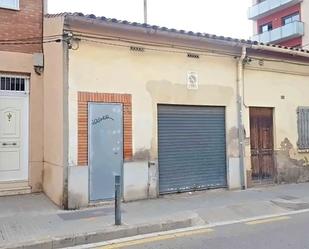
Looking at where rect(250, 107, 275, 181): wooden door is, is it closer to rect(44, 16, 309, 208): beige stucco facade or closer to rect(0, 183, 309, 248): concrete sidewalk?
rect(44, 16, 309, 208): beige stucco facade

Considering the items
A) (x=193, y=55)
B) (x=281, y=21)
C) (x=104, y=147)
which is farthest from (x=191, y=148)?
(x=281, y=21)

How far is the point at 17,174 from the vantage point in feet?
34.5

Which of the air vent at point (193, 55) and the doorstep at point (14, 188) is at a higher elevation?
the air vent at point (193, 55)

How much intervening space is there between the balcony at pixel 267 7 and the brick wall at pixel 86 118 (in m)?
30.4

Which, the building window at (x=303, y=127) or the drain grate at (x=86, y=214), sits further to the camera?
the building window at (x=303, y=127)

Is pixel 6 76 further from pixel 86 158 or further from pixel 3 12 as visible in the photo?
pixel 86 158

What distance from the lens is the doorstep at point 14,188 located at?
10.2 meters

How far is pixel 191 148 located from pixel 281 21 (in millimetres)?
30513

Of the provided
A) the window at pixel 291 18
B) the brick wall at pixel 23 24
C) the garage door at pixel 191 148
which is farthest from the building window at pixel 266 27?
the brick wall at pixel 23 24

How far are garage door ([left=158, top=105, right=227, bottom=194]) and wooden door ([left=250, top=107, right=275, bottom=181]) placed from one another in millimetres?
1278

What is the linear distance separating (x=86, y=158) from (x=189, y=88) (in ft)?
11.2

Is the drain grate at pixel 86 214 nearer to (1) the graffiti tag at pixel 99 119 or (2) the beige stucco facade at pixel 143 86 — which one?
(2) the beige stucco facade at pixel 143 86

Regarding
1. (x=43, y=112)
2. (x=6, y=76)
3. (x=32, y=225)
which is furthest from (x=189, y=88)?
(x=32, y=225)

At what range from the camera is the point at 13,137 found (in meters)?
10.5
